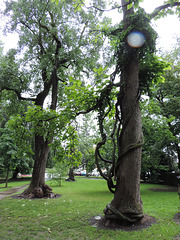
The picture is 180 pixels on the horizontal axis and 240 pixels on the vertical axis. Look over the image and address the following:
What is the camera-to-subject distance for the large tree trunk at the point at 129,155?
3.24m

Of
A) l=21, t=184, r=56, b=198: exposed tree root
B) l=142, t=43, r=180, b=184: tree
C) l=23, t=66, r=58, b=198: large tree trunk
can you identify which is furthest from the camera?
l=142, t=43, r=180, b=184: tree

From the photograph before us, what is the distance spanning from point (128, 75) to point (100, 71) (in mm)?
965

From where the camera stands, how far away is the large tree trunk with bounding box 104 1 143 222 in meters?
3.24

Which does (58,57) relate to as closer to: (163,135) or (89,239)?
(163,135)

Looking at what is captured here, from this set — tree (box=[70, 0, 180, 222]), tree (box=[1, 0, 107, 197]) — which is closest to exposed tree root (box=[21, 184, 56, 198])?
tree (box=[1, 0, 107, 197])

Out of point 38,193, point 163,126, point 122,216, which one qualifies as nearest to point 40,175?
point 38,193

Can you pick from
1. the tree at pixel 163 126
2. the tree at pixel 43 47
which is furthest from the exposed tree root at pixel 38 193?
the tree at pixel 163 126

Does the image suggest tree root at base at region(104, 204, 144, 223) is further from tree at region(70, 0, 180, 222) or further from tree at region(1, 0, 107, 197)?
tree at region(1, 0, 107, 197)

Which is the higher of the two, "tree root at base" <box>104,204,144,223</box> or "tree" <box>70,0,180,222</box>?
"tree" <box>70,0,180,222</box>

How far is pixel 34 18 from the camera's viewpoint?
8.41 m

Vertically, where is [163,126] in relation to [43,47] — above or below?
below

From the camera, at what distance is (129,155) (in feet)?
11.4

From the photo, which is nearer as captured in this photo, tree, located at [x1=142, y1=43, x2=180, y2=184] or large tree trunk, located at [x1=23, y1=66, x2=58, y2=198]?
large tree trunk, located at [x1=23, y1=66, x2=58, y2=198]

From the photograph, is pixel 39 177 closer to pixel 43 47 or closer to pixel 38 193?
pixel 38 193
